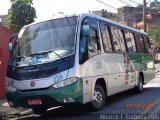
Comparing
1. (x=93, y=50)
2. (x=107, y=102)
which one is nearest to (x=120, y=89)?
(x=107, y=102)

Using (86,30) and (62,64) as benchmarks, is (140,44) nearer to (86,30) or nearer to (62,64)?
(86,30)

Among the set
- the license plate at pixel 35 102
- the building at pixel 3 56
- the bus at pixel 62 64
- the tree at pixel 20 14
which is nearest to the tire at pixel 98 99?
the bus at pixel 62 64

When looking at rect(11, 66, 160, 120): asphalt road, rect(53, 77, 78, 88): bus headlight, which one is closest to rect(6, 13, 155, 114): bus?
rect(53, 77, 78, 88): bus headlight

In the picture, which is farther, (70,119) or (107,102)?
(107,102)

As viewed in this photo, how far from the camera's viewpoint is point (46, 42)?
384 inches

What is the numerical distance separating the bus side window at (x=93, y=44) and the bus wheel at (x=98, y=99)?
0.97 m

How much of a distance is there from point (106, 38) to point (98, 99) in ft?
6.83

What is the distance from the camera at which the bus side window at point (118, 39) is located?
484 inches

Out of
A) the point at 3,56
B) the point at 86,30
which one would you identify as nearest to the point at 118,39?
the point at 86,30

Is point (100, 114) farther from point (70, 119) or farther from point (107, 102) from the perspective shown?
point (107, 102)

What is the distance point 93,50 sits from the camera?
10156mm

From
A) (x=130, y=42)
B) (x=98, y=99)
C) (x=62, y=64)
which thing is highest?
(x=130, y=42)

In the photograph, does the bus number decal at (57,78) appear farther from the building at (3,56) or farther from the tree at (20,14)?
the tree at (20,14)

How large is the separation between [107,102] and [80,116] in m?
2.84
